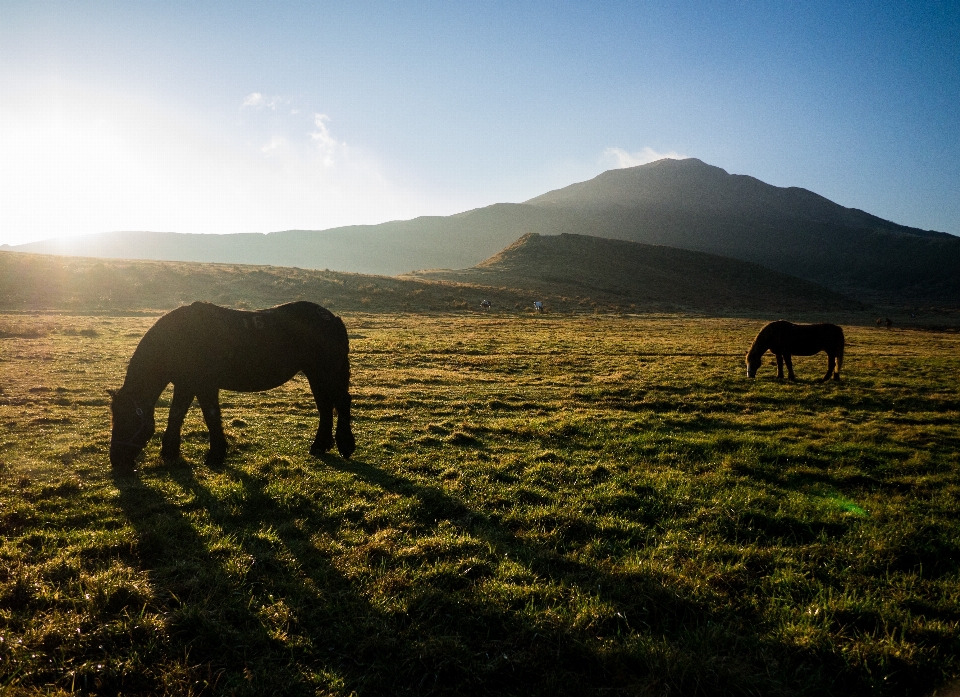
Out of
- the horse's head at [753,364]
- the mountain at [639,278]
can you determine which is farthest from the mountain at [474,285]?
the horse's head at [753,364]

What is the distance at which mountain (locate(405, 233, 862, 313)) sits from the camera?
7675cm

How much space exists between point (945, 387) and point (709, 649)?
1987 centimetres

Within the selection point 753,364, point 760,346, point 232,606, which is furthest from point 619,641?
point 760,346

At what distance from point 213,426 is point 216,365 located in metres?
1.12

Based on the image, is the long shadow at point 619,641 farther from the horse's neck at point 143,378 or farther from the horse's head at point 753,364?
the horse's head at point 753,364

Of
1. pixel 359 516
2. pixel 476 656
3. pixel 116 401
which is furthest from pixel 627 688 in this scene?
pixel 116 401

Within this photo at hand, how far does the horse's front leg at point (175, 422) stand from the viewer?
8227 mm

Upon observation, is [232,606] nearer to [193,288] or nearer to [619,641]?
[619,641]

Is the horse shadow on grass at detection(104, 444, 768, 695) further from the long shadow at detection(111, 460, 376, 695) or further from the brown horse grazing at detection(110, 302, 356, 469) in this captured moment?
the brown horse grazing at detection(110, 302, 356, 469)

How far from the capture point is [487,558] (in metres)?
5.34

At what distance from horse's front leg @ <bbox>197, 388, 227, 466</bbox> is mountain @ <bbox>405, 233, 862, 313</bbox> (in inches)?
2313

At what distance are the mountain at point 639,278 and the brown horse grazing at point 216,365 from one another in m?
57.9

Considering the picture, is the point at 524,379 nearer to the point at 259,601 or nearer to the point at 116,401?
the point at 116,401

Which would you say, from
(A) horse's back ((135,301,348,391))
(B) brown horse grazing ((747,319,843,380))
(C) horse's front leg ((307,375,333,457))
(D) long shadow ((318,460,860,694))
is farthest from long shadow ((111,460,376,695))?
(B) brown horse grazing ((747,319,843,380))
